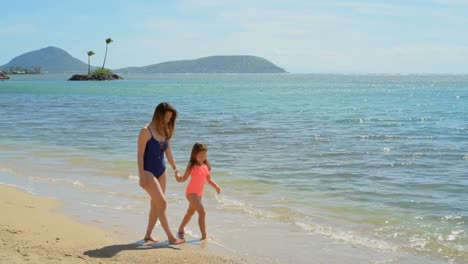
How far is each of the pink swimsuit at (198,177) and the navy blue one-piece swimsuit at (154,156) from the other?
0.48m

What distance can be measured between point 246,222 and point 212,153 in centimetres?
775

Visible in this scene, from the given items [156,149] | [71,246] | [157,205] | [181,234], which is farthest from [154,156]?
[71,246]

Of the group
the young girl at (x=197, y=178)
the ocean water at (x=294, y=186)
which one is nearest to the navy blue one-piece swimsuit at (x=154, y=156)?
the young girl at (x=197, y=178)

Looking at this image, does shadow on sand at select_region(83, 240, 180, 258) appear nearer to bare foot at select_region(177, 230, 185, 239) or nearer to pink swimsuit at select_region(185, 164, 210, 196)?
bare foot at select_region(177, 230, 185, 239)

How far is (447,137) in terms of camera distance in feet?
65.3

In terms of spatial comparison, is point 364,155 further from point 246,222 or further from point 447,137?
point 246,222

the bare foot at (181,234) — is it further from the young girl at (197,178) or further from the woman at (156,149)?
the woman at (156,149)

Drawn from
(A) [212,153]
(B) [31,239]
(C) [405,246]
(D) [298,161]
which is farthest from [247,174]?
(B) [31,239]

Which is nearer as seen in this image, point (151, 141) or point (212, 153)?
point (151, 141)

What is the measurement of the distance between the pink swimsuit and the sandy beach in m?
0.65

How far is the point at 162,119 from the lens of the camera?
6.43 meters

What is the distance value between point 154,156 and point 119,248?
109 cm

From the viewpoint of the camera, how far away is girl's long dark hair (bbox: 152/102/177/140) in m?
6.41

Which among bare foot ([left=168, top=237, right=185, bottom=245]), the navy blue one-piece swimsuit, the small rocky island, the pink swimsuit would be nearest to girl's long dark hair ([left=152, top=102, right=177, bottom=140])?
the navy blue one-piece swimsuit
